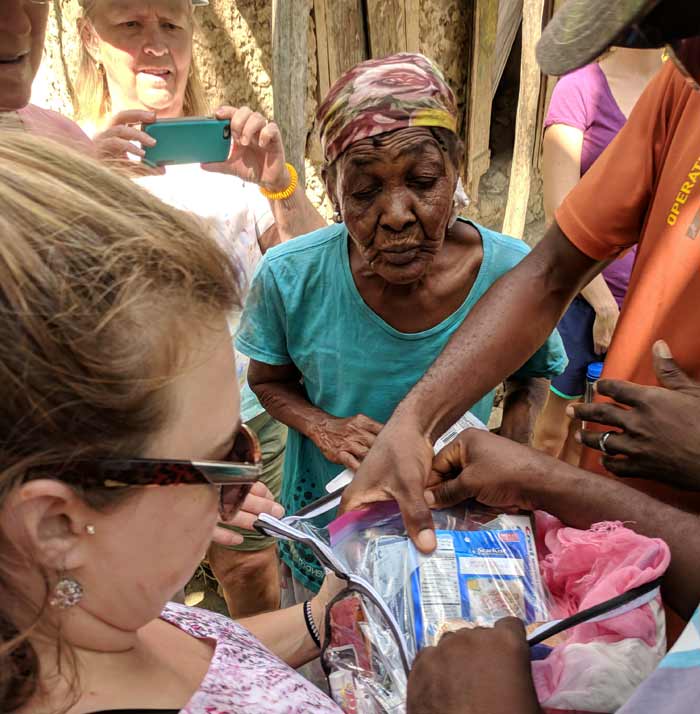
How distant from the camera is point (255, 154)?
270 cm

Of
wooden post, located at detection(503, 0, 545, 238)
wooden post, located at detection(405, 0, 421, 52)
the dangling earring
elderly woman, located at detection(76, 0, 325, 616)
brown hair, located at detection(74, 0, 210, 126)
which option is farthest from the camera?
wooden post, located at detection(503, 0, 545, 238)

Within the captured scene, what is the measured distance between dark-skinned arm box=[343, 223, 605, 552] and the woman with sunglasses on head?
654 mm

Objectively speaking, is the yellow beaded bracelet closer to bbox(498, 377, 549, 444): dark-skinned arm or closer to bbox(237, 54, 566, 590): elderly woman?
bbox(237, 54, 566, 590): elderly woman

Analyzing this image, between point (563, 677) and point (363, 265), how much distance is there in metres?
1.37

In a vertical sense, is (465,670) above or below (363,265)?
below

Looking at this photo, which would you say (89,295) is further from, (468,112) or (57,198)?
(468,112)

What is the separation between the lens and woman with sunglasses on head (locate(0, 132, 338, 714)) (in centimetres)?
81

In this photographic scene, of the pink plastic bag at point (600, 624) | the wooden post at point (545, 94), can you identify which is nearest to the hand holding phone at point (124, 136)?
the pink plastic bag at point (600, 624)

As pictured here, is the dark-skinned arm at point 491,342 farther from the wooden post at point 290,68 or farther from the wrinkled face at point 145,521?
the wooden post at point 290,68

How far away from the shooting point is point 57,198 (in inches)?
33.8

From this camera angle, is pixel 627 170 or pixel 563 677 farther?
pixel 627 170

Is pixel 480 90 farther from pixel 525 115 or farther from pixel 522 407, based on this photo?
pixel 522 407

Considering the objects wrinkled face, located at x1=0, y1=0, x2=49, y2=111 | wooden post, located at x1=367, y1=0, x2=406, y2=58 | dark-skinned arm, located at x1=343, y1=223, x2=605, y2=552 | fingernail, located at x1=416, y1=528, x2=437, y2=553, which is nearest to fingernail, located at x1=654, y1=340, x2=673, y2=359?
dark-skinned arm, located at x1=343, y1=223, x2=605, y2=552

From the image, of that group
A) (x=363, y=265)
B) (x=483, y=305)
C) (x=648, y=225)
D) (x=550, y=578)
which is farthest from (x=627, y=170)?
(x=550, y=578)
